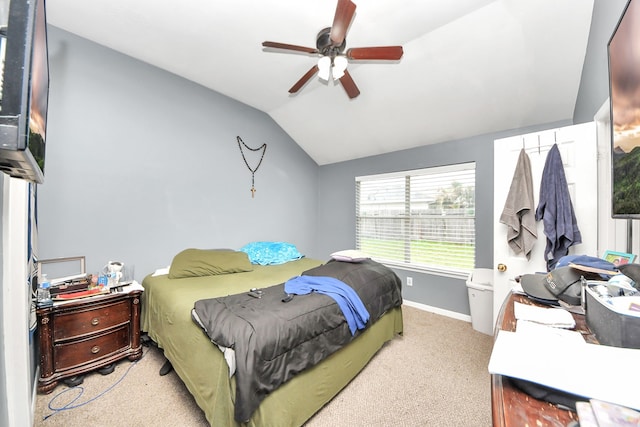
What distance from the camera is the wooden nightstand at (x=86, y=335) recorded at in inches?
71.5

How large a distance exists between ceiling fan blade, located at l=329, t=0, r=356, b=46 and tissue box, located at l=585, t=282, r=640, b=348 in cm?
176

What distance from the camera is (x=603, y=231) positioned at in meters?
1.74

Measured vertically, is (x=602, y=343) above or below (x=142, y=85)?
below

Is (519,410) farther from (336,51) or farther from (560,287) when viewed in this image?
(336,51)

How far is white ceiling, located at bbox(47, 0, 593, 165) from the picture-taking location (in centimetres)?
196

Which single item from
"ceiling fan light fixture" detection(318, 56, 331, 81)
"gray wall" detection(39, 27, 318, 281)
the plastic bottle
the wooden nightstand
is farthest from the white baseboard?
the plastic bottle

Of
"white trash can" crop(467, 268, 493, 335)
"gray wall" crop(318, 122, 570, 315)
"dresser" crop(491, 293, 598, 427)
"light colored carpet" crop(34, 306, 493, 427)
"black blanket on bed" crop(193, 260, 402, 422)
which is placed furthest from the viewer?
"gray wall" crop(318, 122, 570, 315)

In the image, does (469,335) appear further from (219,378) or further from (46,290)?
(46,290)

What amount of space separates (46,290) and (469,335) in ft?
12.9

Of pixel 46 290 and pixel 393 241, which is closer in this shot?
pixel 46 290

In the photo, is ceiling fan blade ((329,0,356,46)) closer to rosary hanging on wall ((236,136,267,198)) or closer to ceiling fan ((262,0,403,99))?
ceiling fan ((262,0,403,99))

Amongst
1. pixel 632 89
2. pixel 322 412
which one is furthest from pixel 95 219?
pixel 632 89

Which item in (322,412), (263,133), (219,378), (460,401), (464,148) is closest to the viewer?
(219,378)

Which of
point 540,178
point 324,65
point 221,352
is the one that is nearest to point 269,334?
point 221,352
